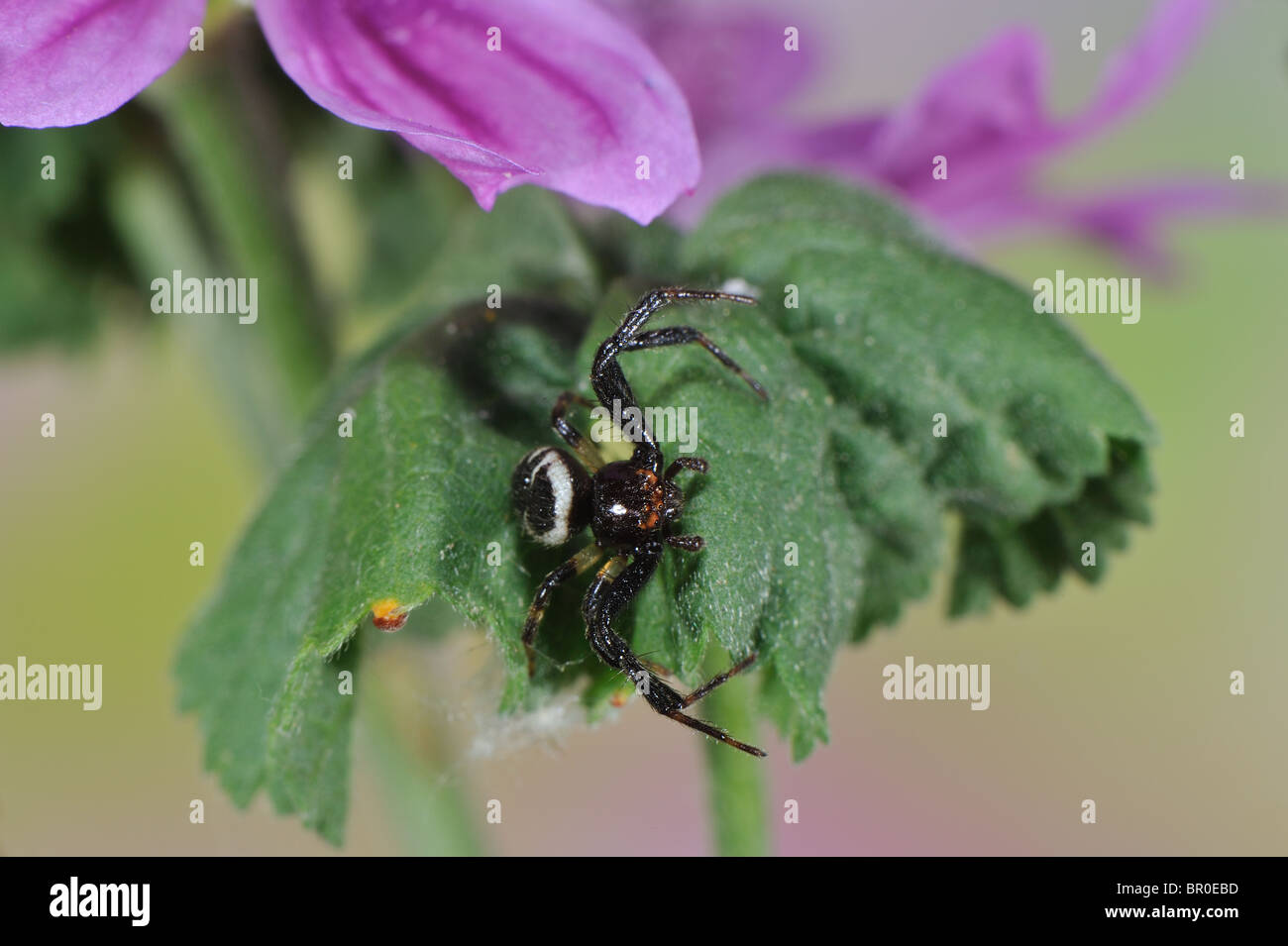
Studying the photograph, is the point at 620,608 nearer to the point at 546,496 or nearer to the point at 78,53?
the point at 546,496

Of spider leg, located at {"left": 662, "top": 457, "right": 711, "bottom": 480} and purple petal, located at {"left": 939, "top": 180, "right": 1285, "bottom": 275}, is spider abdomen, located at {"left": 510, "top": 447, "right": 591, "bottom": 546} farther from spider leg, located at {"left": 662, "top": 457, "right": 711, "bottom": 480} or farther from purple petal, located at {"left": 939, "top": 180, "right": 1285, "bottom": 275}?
purple petal, located at {"left": 939, "top": 180, "right": 1285, "bottom": 275}

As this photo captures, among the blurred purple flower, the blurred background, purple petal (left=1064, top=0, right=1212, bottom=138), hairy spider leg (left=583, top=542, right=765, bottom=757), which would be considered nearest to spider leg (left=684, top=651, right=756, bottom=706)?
hairy spider leg (left=583, top=542, right=765, bottom=757)

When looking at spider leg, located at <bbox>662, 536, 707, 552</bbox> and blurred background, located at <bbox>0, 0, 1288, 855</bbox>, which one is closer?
spider leg, located at <bbox>662, 536, 707, 552</bbox>

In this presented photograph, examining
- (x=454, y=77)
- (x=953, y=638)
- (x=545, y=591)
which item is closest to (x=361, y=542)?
(x=545, y=591)

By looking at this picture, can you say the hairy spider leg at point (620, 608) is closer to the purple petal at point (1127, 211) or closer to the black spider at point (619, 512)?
the black spider at point (619, 512)

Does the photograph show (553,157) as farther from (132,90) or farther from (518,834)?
(518,834)
